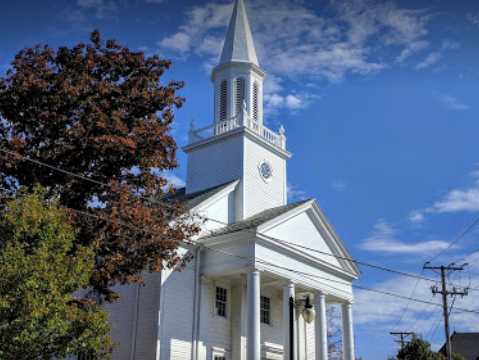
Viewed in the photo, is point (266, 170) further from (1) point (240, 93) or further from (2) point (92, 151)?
(2) point (92, 151)

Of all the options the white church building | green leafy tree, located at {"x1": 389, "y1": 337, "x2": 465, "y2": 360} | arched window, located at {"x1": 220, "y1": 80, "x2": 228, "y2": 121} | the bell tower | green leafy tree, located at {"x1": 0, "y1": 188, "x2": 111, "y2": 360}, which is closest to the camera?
green leafy tree, located at {"x1": 0, "y1": 188, "x2": 111, "y2": 360}

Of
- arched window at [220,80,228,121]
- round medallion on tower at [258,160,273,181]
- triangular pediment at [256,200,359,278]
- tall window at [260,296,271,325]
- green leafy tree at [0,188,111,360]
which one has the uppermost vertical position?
arched window at [220,80,228,121]

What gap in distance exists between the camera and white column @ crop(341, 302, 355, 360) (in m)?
28.7

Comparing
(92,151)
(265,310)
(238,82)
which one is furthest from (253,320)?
(238,82)

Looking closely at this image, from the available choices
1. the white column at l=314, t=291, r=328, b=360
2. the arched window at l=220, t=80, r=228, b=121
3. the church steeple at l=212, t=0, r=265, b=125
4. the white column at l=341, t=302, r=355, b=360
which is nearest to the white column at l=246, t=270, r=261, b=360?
the white column at l=314, t=291, r=328, b=360

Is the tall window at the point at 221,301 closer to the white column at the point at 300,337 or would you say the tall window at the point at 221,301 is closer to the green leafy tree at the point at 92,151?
the white column at the point at 300,337

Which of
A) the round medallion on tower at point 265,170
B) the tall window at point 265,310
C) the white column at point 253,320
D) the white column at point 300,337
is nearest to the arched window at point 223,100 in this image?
the round medallion on tower at point 265,170

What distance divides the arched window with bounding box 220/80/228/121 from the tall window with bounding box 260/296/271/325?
33.2ft

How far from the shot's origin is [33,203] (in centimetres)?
1477

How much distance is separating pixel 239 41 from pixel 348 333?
57.1 feet

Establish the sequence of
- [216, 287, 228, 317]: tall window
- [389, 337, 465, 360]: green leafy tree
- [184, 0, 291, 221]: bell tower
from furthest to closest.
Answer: [389, 337, 465, 360]: green leafy tree < [184, 0, 291, 221]: bell tower < [216, 287, 228, 317]: tall window

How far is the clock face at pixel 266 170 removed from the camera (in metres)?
32.6

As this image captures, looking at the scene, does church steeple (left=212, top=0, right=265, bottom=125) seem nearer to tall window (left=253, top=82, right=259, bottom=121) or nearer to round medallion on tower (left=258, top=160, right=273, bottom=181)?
tall window (left=253, top=82, right=259, bottom=121)

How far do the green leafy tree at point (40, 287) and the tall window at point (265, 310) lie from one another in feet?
46.9
